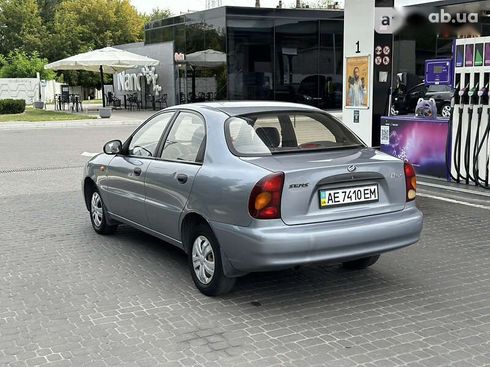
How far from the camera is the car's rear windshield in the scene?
477cm

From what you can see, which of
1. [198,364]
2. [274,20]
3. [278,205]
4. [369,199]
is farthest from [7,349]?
[274,20]

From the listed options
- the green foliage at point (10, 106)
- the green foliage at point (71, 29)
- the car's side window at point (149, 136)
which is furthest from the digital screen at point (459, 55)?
the green foliage at point (71, 29)

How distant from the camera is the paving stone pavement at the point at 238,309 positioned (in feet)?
12.2

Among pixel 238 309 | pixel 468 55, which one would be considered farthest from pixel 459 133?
pixel 238 309

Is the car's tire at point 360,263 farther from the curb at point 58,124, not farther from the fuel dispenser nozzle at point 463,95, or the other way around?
the curb at point 58,124

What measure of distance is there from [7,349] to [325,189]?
7.94ft

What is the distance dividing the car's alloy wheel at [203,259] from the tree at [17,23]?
60.8 m

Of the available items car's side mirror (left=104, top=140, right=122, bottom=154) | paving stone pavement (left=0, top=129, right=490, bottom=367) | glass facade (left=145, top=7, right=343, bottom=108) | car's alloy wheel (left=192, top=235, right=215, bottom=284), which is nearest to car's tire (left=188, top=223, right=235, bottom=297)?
car's alloy wheel (left=192, top=235, right=215, bottom=284)

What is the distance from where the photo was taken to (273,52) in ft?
90.7

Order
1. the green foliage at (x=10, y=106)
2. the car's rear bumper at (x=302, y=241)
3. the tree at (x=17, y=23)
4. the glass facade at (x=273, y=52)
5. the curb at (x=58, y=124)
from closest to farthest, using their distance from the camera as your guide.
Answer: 1. the car's rear bumper at (x=302, y=241)
2. the curb at (x=58, y=124)
3. the glass facade at (x=273, y=52)
4. the green foliage at (x=10, y=106)
5. the tree at (x=17, y=23)

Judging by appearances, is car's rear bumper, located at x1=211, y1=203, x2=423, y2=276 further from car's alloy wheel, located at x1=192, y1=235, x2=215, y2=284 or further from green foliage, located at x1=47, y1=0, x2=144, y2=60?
green foliage, located at x1=47, y1=0, x2=144, y2=60

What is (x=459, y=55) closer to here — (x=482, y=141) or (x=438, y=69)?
(x=438, y=69)

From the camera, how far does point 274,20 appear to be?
27.6 metres

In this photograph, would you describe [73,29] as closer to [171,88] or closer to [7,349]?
[171,88]
